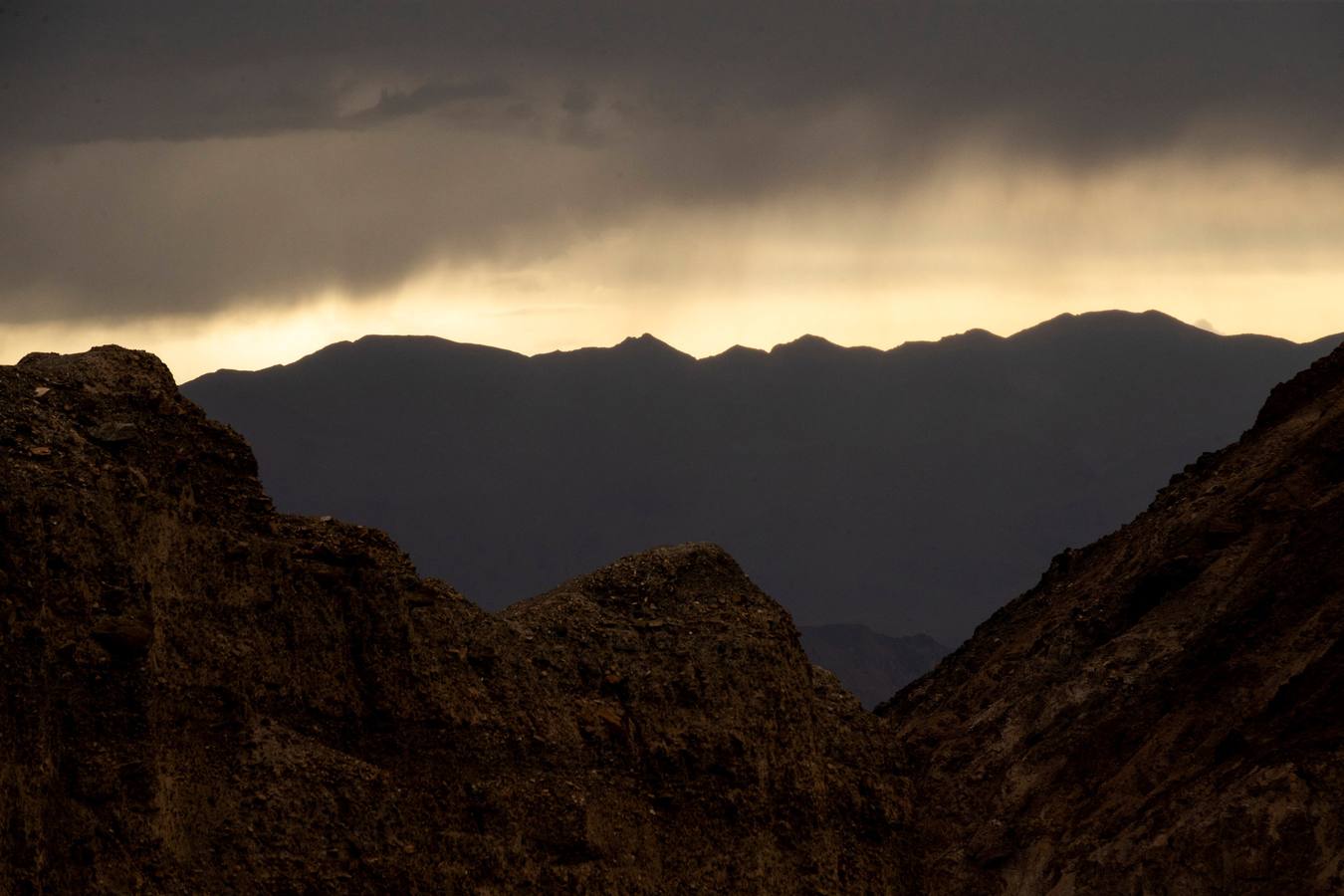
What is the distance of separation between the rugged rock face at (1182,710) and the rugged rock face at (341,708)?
6.40 feet

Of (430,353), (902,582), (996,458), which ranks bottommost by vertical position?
(902,582)

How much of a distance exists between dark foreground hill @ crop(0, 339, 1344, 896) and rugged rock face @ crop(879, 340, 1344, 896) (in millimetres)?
53

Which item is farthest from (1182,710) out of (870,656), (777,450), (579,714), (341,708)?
(777,450)

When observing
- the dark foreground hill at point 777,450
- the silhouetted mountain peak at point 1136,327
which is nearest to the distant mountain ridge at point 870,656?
the dark foreground hill at point 777,450

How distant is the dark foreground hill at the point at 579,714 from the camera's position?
66.4ft

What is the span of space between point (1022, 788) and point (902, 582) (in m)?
142

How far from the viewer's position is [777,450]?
184375 mm

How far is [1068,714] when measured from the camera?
2722 centimetres

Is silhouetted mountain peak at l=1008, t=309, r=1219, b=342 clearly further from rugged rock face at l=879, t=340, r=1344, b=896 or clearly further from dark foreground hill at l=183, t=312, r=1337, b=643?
rugged rock face at l=879, t=340, r=1344, b=896

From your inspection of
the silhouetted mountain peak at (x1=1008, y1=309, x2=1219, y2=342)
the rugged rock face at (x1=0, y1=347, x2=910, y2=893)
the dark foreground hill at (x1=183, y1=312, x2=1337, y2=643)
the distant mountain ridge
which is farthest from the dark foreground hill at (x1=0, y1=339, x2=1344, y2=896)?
the silhouetted mountain peak at (x1=1008, y1=309, x2=1219, y2=342)

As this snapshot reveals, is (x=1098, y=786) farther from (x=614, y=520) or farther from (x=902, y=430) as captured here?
(x=902, y=430)

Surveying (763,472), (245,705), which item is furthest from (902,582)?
(245,705)

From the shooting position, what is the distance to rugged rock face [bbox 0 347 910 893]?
65.4ft

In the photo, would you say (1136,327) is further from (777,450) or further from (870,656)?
(870,656)
